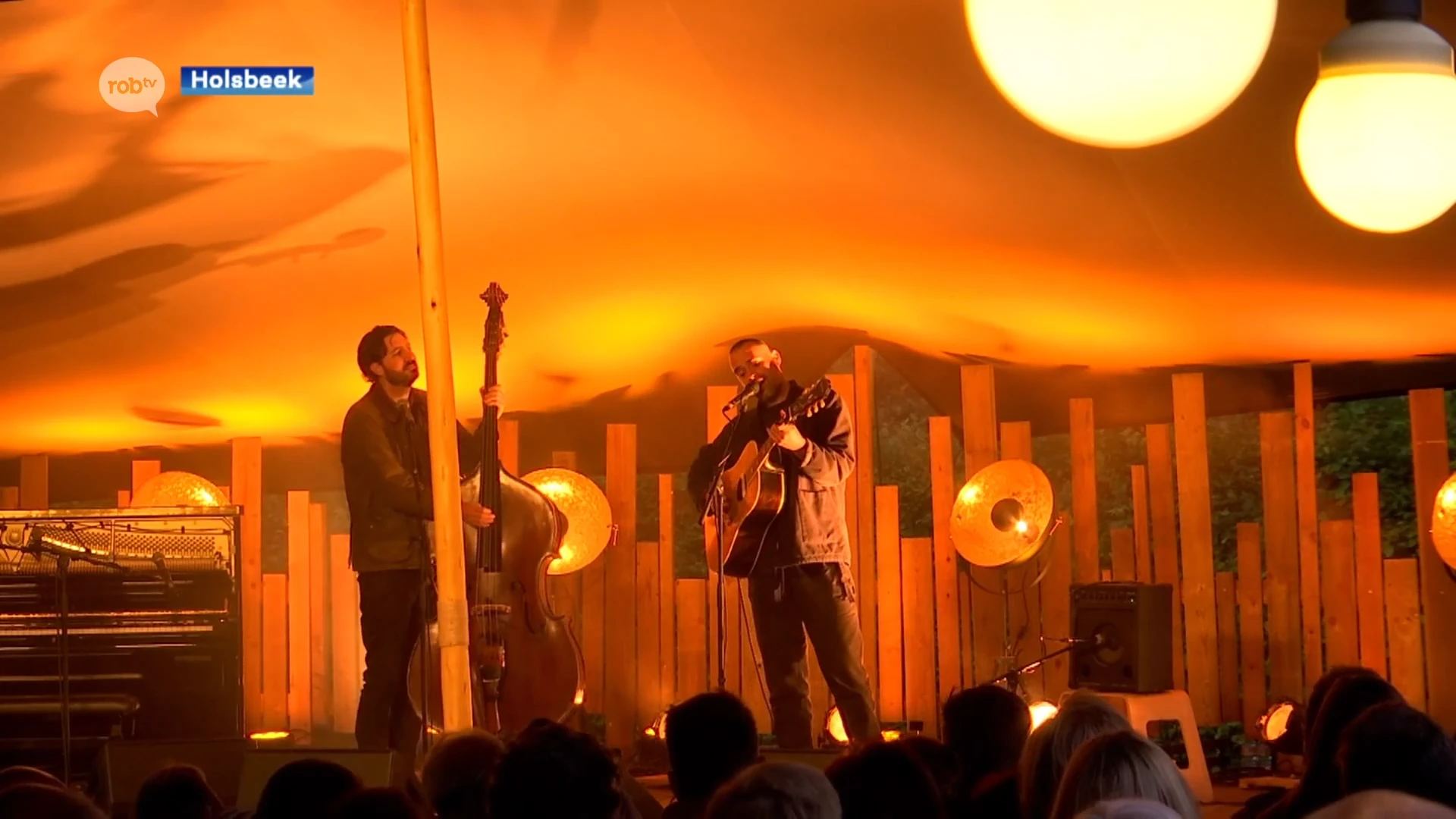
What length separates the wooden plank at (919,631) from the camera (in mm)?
8125

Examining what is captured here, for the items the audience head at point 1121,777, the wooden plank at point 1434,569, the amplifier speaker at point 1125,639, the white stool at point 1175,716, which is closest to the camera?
the audience head at point 1121,777

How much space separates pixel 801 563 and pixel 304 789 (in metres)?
3.55

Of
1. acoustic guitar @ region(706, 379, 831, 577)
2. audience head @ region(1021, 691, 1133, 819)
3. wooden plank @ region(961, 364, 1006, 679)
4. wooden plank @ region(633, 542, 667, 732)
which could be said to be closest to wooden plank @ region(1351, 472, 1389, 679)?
wooden plank @ region(961, 364, 1006, 679)

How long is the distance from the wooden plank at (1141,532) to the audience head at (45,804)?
6113mm

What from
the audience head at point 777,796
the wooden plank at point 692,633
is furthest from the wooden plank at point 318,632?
the audience head at point 777,796

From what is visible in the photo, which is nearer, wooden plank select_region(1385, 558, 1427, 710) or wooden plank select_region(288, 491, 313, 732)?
wooden plank select_region(1385, 558, 1427, 710)

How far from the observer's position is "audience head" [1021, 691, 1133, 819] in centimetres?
296

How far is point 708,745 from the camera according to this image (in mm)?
3150

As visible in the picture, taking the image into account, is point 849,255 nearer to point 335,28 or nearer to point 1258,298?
point 1258,298

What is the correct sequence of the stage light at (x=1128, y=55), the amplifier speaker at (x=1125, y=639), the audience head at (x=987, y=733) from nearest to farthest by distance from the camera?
the stage light at (x=1128, y=55)
the audience head at (x=987, y=733)
the amplifier speaker at (x=1125, y=639)

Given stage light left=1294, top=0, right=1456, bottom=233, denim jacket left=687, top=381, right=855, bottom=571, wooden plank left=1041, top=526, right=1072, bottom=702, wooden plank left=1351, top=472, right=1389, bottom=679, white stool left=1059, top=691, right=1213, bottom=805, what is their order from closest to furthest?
stage light left=1294, top=0, right=1456, bottom=233 < denim jacket left=687, top=381, right=855, bottom=571 < white stool left=1059, top=691, right=1213, bottom=805 < wooden plank left=1351, top=472, right=1389, bottom=679 < wooden plank left=1041, top=526, right=1072, bottom=702

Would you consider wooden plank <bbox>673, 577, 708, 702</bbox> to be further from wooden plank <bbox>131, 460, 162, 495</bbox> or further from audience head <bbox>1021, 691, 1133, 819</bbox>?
audience head <bbox>1021, 691, 1133, 819</bbox>

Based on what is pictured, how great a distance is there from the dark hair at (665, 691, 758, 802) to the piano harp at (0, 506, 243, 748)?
3.31 meters

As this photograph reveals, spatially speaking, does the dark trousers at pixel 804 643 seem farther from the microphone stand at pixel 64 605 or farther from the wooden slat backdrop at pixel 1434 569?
the wooden slat backdrop at pixel 1434 569
